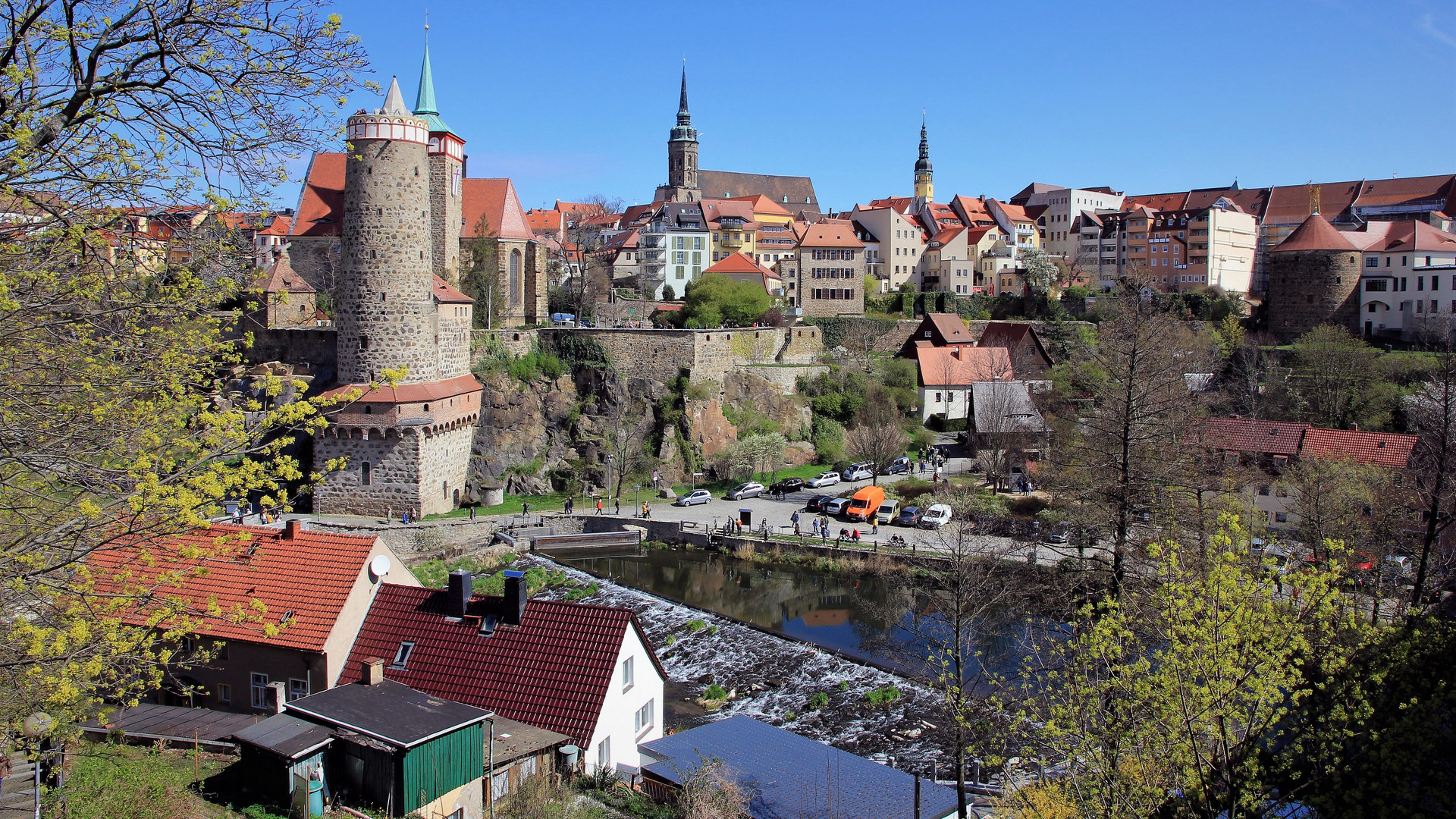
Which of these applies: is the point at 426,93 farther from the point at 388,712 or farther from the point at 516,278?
the point at 388,712

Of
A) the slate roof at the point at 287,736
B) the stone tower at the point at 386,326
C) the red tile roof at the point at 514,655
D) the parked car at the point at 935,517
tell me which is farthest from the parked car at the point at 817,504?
the slate roof at the point at 287,736

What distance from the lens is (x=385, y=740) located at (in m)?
12.1

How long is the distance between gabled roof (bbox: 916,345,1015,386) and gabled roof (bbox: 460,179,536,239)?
20505 millimetres

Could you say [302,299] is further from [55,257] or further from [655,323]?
[55,257]

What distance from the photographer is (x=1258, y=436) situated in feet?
112

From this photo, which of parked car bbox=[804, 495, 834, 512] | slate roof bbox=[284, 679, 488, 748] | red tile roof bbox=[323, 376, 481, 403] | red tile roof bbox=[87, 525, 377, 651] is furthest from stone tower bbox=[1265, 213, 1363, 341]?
slate roof bbox=[284, 679, 488, 748]

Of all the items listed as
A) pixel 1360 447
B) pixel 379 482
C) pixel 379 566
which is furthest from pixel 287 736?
pixel 1360 447

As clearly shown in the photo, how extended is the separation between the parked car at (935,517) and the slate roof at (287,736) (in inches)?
929

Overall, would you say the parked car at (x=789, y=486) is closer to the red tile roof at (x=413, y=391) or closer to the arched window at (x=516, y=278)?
the red tile roof at (x=413, y=391)

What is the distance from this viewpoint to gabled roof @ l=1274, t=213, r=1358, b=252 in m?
58.4

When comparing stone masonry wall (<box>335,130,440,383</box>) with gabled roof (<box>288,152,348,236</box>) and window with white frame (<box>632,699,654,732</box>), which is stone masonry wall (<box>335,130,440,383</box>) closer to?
gabled roof (<box>288,152,348,236</box>)

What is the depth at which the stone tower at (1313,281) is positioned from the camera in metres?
58.0

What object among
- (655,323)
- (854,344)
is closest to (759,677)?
(655,323)

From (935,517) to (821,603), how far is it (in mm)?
7125
